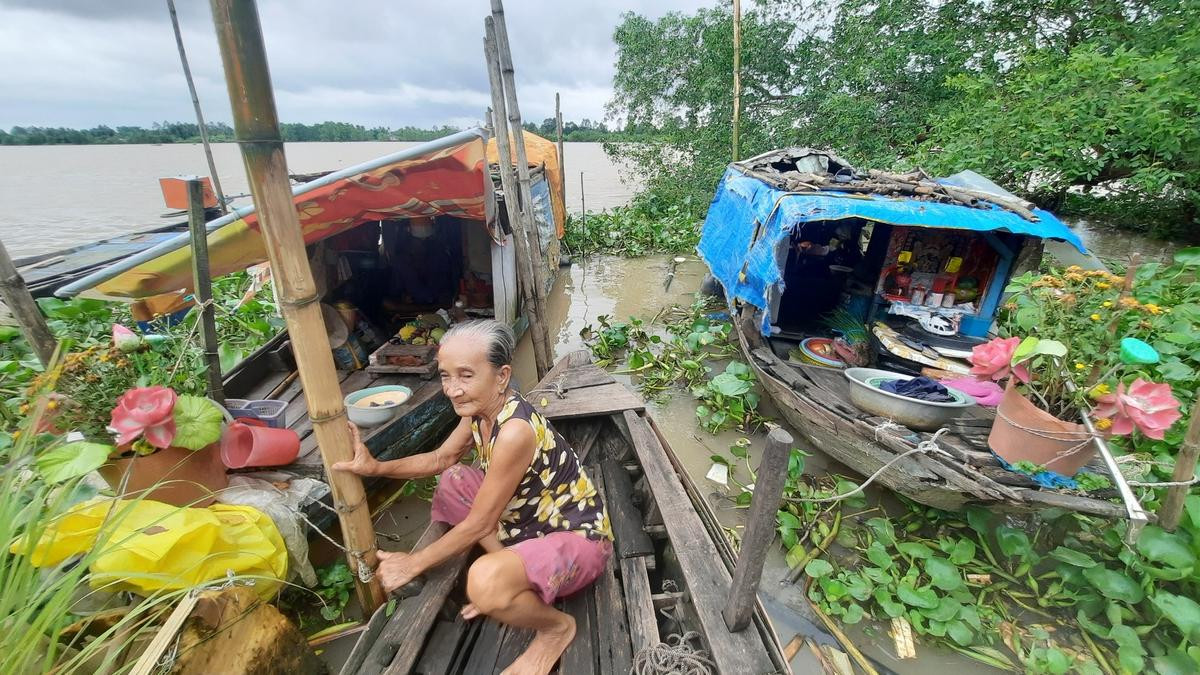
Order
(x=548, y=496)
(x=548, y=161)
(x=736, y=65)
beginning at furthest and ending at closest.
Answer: (x=736, y=65) → (x=548, y=161) → (x=548, y=496)

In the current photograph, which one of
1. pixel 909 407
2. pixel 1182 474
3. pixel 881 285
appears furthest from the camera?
pixel 881 285

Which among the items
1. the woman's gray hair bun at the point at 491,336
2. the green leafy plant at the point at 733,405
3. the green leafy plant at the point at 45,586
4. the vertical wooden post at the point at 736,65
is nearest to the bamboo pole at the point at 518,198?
the green leafy plant at the point at 733,405

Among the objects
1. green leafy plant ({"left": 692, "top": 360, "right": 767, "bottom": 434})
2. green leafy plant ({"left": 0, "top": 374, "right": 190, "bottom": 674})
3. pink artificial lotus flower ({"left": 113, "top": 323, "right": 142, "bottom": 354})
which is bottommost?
green leafy plant ({"left": 692, "top": 360, "right": 767, "bottom": 434})

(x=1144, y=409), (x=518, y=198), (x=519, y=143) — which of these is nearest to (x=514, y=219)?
(x=518, y=198)

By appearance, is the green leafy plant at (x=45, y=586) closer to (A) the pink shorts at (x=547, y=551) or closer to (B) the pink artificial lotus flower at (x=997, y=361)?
(A) the pink shorts at (x=547, y=551)

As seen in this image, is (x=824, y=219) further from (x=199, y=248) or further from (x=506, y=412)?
(x=199, y=248)

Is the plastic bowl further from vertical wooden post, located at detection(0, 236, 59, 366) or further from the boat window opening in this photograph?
the boat window opening

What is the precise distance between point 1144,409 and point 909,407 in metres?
1.23

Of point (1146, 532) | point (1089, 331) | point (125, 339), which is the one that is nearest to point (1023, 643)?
point (1146, 532)

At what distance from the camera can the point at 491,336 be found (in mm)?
1927

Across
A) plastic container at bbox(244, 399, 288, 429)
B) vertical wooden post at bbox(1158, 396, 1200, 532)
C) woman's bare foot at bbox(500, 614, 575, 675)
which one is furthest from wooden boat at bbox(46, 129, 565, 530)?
vertical wooden post at bbox(1158, 396, 1200, 532)

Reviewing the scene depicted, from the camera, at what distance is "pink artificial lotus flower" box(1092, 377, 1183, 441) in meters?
2.29

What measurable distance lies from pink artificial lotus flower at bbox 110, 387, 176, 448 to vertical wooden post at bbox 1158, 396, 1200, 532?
498 cm

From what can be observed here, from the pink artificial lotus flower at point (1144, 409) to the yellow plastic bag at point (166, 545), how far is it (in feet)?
13.4
